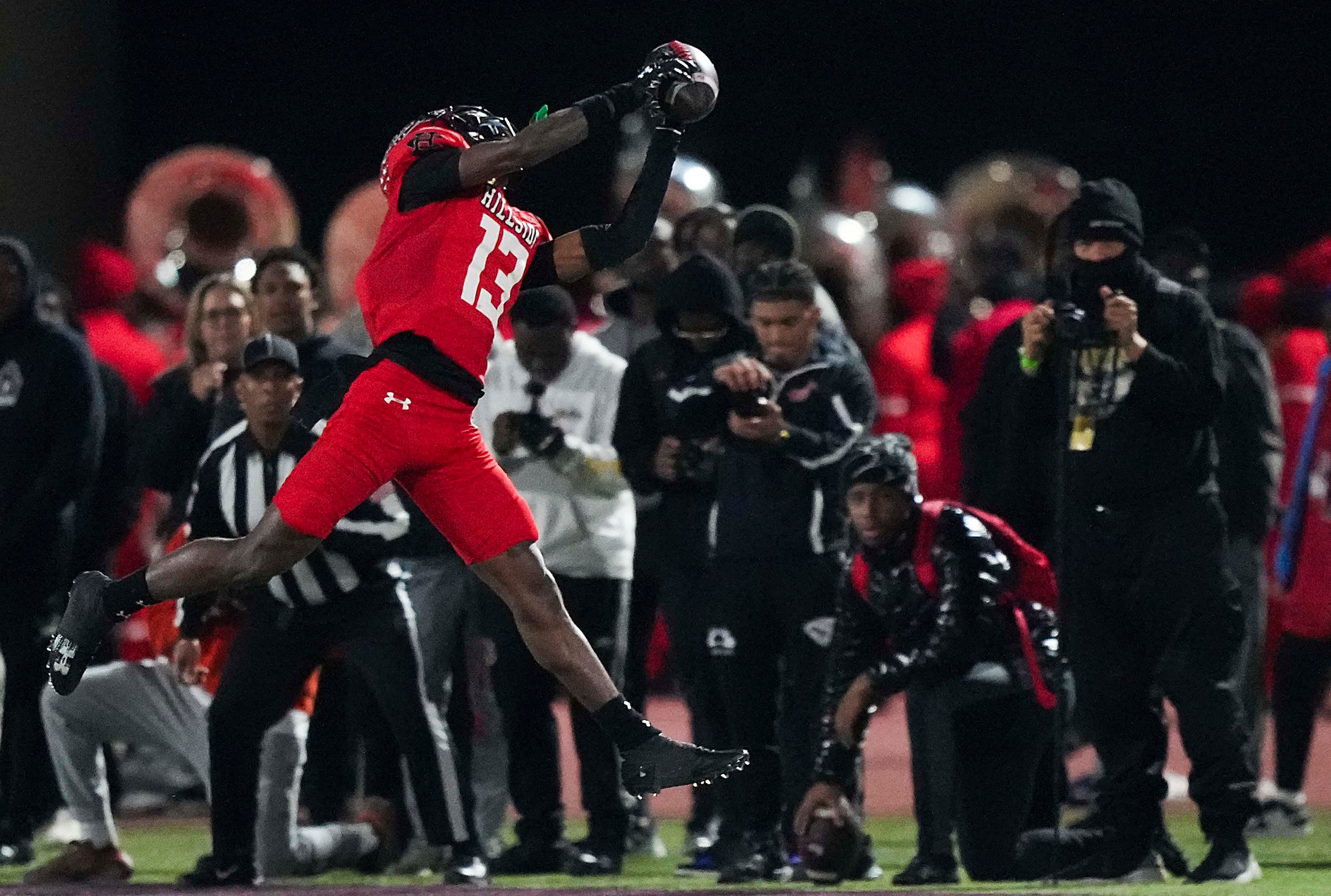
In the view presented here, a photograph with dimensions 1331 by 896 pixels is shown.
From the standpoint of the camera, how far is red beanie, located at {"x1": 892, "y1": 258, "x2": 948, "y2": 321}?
1195 centimetres

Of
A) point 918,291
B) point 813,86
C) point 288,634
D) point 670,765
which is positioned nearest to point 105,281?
point 918,291

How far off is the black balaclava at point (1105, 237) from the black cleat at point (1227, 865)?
67.4 inches

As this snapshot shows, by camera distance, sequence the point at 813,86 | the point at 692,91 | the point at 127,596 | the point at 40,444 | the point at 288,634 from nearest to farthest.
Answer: the point at 692,91, the point at 127,596, the point at 288,634, the point at 40,444, the point at 813,86

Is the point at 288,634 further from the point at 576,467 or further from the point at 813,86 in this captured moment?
the point at 813,86

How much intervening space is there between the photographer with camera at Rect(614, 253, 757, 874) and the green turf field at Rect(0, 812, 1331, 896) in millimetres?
488

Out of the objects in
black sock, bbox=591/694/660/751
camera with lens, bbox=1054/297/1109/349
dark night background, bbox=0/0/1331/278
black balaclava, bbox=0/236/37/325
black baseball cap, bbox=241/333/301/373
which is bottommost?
black sock, bbox=591/694/660/751

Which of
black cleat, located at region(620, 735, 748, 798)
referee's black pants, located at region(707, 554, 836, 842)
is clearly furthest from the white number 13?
referee's black pants, located at region(707, 554, 836, 842)

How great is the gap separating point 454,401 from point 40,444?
127 inches

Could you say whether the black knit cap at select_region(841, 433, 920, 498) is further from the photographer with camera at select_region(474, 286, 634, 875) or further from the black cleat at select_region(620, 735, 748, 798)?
the black cleat at select_region(620, 735, 748, 798)

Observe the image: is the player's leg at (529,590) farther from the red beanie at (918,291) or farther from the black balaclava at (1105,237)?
the red beanie at (918,291)

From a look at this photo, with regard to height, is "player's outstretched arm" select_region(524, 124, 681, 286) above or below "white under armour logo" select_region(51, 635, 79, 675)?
above

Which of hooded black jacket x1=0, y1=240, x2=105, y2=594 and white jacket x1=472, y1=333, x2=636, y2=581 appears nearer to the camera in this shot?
white jacket x1=472, y1=333, x2=636, y2=581

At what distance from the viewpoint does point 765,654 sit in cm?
816

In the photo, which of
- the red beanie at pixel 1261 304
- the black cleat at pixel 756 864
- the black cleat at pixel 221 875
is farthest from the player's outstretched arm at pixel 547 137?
the red beanie at pixel 1261 304
